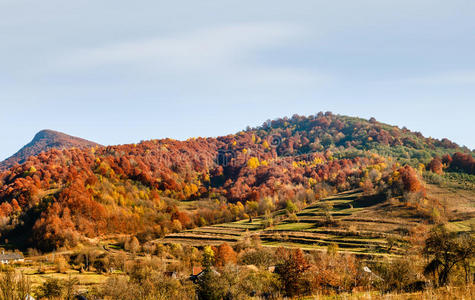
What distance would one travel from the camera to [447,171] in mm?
160250

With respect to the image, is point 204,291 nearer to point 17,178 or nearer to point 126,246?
point 126,246

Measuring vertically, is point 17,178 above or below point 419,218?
above

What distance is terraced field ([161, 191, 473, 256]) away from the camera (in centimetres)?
8419

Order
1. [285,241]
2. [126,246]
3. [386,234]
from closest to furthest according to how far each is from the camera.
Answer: [386,234] < [285,241] < [126,246]

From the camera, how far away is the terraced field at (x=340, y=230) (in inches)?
3315

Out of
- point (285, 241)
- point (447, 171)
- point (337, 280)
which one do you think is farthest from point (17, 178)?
point (447, 171)

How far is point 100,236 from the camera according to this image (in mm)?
148000

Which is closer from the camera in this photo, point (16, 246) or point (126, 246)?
point (126, 246)

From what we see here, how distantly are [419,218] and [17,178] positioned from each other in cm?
20212

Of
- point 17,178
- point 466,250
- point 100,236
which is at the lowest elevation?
point 100,236

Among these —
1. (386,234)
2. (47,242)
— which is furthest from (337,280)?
(47,242)

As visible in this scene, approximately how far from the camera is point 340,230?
9919cm

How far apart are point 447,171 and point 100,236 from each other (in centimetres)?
17669

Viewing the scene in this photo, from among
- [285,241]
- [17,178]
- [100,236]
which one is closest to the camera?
[285,241]
